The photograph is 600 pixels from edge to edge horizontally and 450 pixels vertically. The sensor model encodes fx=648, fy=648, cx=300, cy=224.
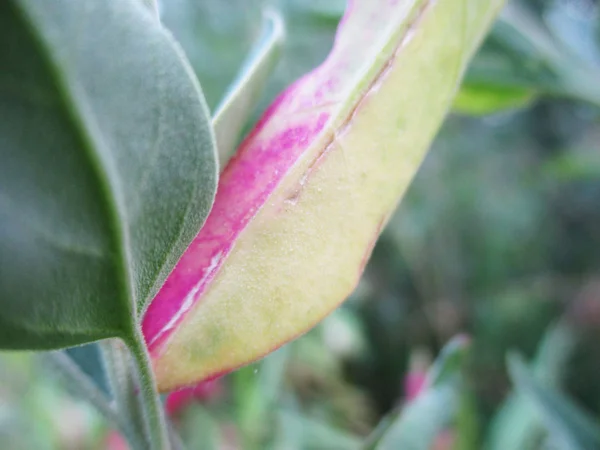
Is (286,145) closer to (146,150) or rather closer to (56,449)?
(146,150)

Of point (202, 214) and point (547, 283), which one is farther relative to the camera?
point (547, 283)

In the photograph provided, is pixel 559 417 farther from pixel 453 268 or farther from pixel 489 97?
pixel 453 268

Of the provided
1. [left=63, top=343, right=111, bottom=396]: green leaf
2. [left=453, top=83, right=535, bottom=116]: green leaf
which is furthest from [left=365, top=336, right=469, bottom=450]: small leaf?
[left=453, top=83, right=535, bottom=116]: green leaf

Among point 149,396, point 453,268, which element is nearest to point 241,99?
point 149,396

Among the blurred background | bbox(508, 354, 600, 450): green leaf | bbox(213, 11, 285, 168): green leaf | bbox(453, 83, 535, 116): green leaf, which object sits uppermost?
bbox(213, 11, 285, 168): green leaf

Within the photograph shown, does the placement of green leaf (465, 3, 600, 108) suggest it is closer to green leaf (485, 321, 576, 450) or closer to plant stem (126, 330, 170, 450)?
green leaf (485, 321, 576, 450)

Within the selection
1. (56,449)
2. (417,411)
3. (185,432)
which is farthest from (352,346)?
(417,411)

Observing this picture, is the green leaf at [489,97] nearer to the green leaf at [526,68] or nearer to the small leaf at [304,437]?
the green leaf at [526,68]
